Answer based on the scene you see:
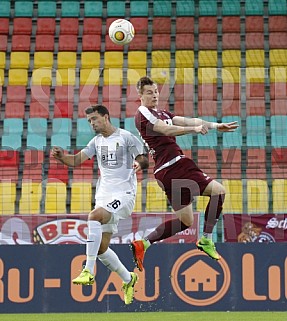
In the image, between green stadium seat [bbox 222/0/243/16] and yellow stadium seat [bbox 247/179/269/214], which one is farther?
green stadium seat [bbox 222/0/243/16]

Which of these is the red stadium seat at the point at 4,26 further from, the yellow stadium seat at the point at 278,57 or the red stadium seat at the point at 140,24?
the yellow stadium seat at the point at 278,57

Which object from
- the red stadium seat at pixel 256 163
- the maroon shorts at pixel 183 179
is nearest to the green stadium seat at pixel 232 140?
the red stadium seat at pixel 256 163

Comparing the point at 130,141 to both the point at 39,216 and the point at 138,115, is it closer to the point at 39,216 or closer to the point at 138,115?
the point at 138,115

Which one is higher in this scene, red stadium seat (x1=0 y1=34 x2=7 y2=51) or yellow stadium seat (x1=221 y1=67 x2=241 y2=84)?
red stadium seat (x1=0 y1=34 x2=7 y2=51)

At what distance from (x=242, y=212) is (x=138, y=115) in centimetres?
613

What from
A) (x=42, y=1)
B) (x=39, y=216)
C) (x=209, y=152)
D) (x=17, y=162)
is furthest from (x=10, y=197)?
(x=42, y=1)

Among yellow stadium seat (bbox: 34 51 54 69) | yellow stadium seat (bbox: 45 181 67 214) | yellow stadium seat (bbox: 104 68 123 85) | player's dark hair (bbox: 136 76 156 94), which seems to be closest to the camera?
player's dark hair (bbox: 136 76 156 94)

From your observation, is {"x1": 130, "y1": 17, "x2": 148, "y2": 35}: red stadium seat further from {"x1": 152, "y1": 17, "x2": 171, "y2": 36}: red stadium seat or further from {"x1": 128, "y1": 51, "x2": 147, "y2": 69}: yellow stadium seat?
{"x1": 128, "y1": 51, "x2": 147, "y2": 69}: yellow stadium seat

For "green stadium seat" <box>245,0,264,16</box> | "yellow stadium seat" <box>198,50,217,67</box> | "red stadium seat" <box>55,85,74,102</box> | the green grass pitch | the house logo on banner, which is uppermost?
"green stadium seat" <box>245,0,264,16</box>

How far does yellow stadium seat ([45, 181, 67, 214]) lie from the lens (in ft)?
47.9

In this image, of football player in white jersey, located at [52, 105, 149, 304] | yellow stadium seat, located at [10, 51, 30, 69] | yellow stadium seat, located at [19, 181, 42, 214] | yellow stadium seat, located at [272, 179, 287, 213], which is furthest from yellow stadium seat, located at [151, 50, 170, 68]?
football player in white jersey, located at [52, 105, 149, 304]

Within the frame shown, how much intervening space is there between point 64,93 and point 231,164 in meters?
4.09

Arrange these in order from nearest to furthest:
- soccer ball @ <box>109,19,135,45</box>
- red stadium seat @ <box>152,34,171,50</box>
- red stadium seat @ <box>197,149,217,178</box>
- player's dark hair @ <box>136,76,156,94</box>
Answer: player's dark hair @ <box>136,76,156,94</box>, soccer ball @ <box>109,19,135,45</box>, red stadium seat @ <box>197,149,217,178</box>, red stadium seat @ <box>152,34,171,50</box>

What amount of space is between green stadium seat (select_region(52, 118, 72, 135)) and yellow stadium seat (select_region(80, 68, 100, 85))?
115 centimetres
